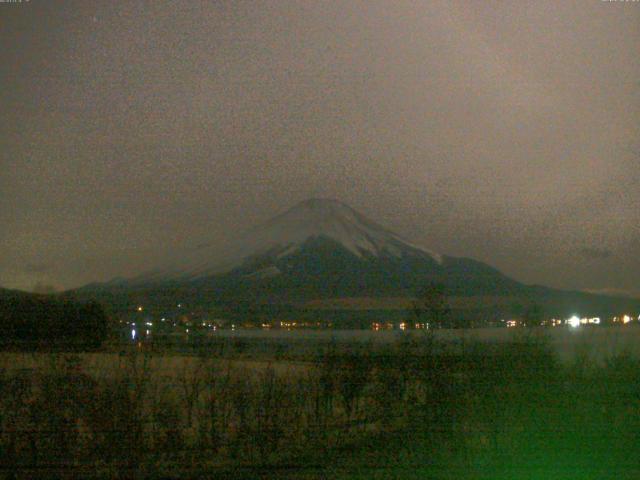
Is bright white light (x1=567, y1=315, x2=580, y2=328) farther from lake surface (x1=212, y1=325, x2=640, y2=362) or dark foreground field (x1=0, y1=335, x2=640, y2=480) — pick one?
dark foreground field (x1=0, y1=335, x2=640, y2=480)

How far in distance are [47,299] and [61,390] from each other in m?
10.8

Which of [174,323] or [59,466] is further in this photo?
[174,323]

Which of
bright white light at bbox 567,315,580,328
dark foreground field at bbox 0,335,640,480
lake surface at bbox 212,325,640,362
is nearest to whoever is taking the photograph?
dark foreground field at bbox 0,335,640,480

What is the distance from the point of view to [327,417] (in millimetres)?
10453

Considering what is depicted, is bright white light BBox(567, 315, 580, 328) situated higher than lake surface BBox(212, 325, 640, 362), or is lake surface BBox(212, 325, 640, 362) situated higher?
bright white light BBox(567, 315, 580, 328)

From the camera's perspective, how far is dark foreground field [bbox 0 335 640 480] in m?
8.04

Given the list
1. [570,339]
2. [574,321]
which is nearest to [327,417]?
[570,339]

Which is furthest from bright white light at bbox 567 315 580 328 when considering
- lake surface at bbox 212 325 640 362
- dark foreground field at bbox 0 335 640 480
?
dark foreground field at bbox 0 335 640 480

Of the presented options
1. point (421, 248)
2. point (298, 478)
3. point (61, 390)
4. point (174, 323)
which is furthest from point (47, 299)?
point (421, 248)

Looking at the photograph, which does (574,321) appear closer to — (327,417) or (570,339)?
(570,339)

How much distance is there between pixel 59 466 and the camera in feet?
26.5

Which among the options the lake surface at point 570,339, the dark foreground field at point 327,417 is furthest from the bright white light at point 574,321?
the dark foreground field at point 327,417

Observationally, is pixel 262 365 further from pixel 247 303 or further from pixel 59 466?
pixel 247 303

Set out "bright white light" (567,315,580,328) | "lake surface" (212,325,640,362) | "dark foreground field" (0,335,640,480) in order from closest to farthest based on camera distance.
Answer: "dark foreground field" (0,335,640,480) → "lake surface" (212,325,640,362) → "bright white light" (567,315,580,328)
